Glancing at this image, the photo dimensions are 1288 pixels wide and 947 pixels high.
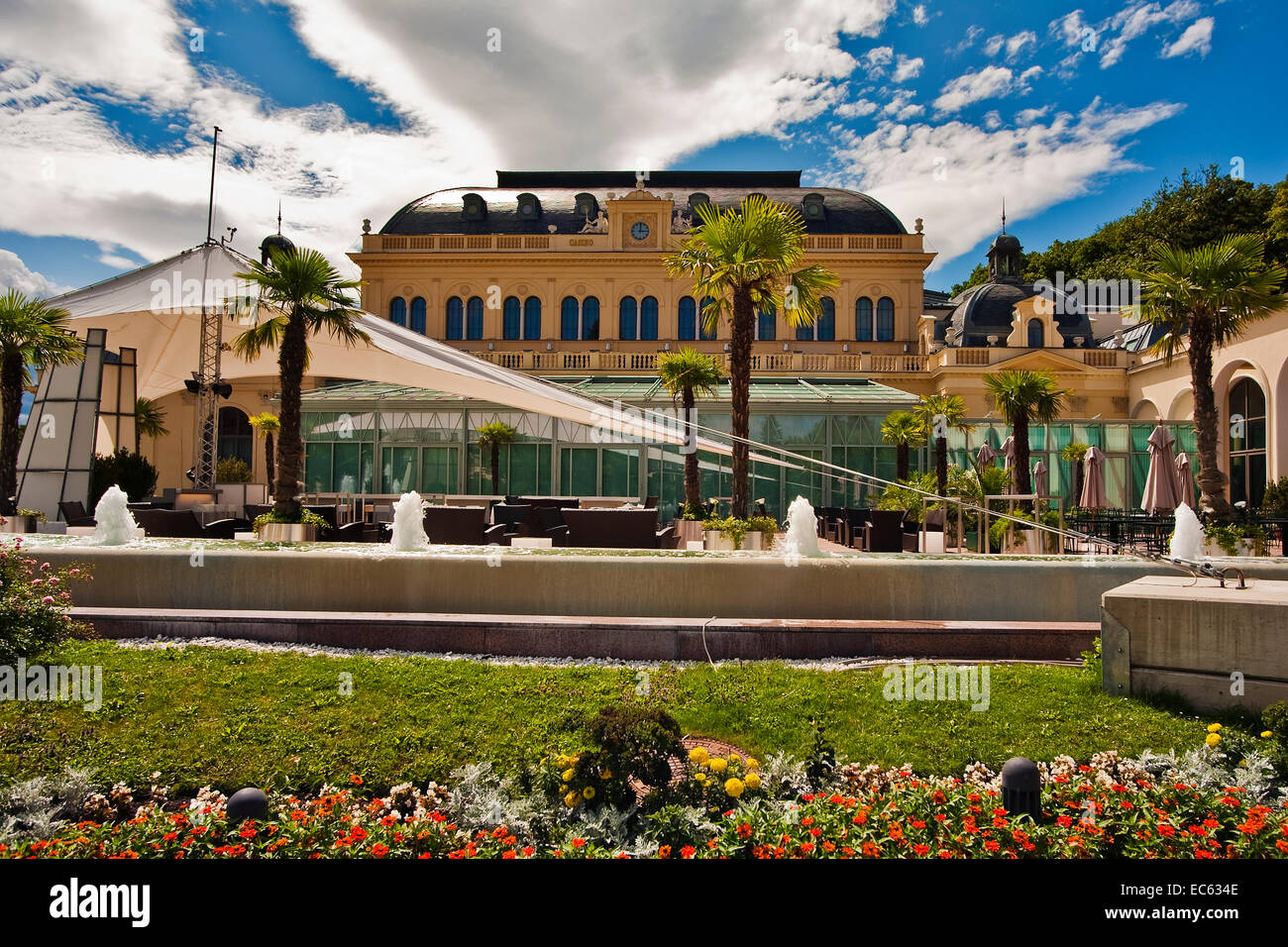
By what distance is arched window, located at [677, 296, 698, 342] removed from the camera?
123 feet

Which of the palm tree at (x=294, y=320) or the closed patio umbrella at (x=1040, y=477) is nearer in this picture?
the palm tree at (x=294, y=320)

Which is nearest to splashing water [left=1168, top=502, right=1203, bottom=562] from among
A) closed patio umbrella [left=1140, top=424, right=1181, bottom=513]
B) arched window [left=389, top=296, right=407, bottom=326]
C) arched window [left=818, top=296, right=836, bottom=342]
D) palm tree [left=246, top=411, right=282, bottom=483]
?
closed patio umbrella [left=1140, top=424, right=1181, bottom=513]

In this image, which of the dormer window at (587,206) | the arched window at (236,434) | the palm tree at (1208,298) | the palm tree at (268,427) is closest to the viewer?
the palm tree at (1208,298)

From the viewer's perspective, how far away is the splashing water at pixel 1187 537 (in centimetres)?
1012

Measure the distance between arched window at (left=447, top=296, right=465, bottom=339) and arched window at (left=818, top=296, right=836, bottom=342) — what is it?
17129 mm

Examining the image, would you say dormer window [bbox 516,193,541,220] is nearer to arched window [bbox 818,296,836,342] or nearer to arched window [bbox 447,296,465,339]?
arched window [bbox 447,296,465,339]

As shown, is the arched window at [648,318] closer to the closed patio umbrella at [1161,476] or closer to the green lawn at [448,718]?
the closed patio umbrella at [1161,476]

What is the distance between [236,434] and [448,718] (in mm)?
35301

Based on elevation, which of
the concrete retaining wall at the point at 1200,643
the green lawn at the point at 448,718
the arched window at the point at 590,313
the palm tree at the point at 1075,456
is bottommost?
the green lawn at the point at 448,718

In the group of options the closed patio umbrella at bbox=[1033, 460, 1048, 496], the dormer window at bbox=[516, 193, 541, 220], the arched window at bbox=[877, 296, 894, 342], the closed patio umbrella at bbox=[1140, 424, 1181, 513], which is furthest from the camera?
the dormer window at bbox=[516, 193, 541, 220]

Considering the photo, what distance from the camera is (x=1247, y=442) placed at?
25156 millimetres

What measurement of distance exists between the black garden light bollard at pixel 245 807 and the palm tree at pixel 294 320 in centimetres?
914

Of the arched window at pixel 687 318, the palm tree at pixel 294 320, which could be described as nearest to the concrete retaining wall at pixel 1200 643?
the palm tree at pixel 294 320
